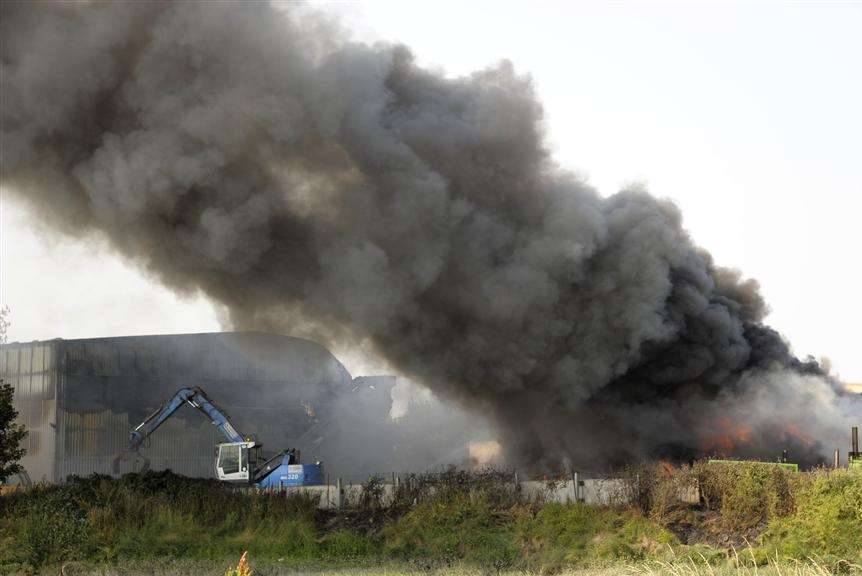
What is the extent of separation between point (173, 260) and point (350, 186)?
691 cm

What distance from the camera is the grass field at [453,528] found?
23.6 metres

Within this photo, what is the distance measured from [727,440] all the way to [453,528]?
1749 cm

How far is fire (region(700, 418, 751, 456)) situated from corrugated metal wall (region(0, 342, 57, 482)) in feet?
90.4

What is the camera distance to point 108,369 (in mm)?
48875

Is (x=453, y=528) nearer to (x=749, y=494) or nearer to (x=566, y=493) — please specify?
(x=566, y=493)

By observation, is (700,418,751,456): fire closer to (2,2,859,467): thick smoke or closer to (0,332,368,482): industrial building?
(2,2,859,467): thick smoke

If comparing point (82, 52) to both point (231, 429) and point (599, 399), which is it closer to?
point (231, 429)

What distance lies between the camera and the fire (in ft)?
135

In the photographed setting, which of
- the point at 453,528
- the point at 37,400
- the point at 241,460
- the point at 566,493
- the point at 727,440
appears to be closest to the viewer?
the point at 453,528

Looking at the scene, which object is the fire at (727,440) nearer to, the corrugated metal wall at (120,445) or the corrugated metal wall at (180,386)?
the corrugated metal wall at (180,386)

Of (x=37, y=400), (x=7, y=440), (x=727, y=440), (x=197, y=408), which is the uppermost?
(x=37, y=400)

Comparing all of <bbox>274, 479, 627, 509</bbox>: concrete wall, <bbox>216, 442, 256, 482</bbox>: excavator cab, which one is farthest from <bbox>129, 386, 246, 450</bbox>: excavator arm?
<bbox>274, 479, 627, 509</bbox>: concrete wall

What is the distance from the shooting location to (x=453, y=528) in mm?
27438

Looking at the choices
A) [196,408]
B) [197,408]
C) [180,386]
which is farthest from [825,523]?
[180,386]
